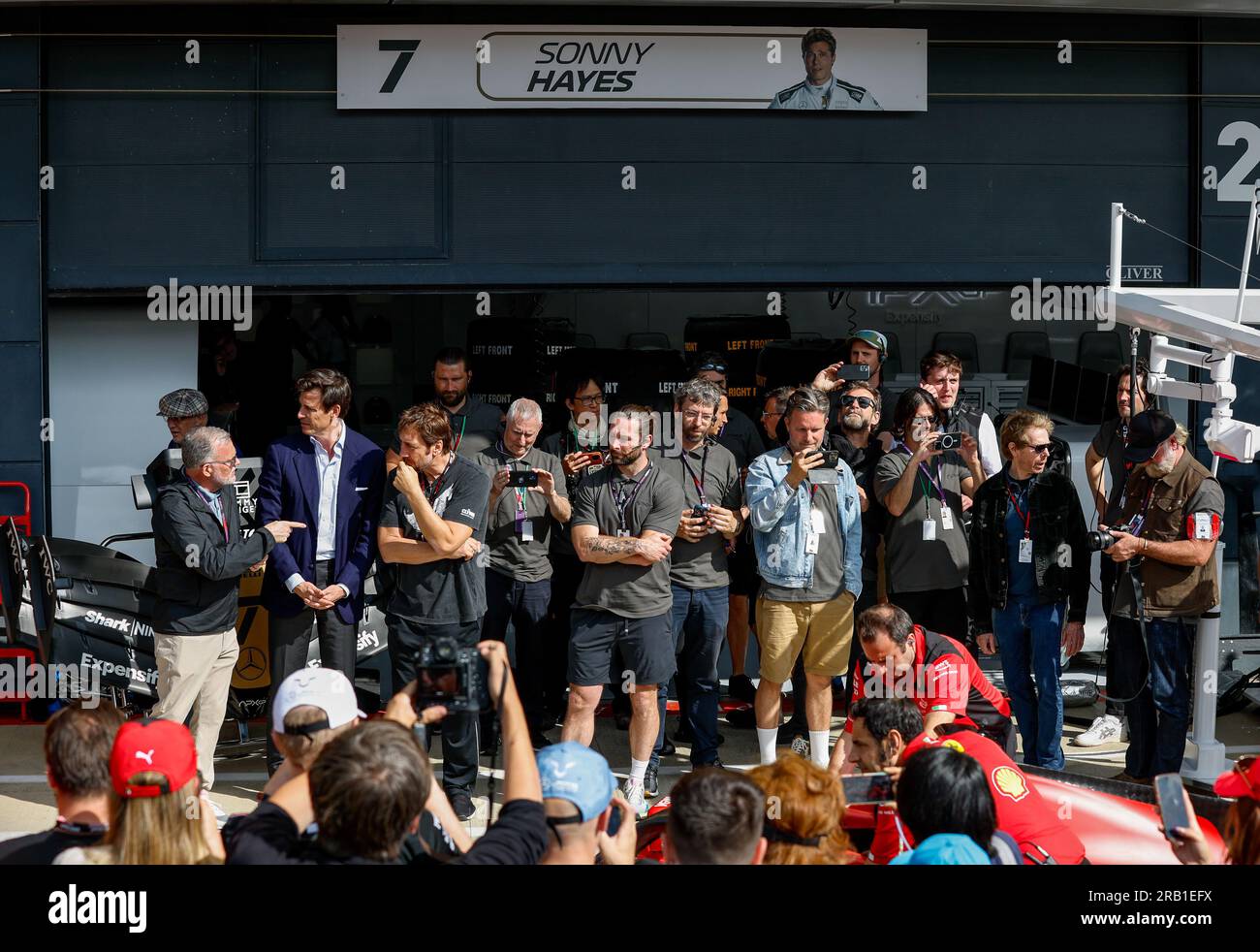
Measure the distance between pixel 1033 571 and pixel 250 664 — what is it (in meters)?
4.17

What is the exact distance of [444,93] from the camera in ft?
28.5

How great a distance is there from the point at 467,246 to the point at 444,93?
3.18ft

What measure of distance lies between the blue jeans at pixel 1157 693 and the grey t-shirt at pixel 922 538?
941mm

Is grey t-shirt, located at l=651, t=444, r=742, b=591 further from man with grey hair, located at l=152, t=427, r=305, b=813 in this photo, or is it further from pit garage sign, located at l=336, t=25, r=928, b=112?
pit garage sign, located at l=336, t=25, r=928, b=112

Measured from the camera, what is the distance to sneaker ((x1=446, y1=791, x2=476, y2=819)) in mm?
6426

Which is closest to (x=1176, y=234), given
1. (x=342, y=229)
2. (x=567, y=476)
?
(x=567, y=476)

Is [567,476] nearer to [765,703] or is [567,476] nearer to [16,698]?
[765,703]

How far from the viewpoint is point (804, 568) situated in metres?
6.80

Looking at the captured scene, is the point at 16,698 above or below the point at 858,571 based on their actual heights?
below
